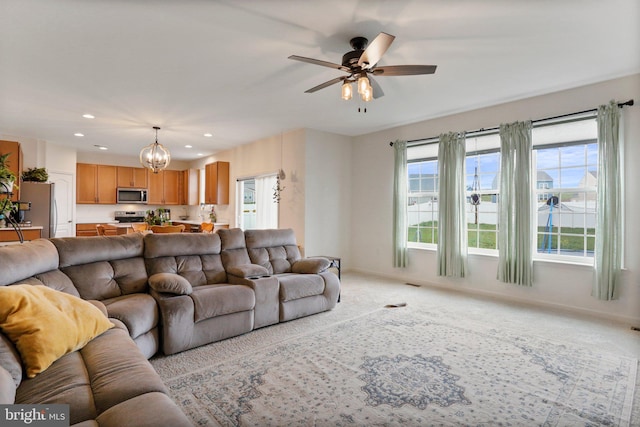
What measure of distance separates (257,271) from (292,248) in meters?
1.02

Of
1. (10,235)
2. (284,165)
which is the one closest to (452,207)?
(284,165)

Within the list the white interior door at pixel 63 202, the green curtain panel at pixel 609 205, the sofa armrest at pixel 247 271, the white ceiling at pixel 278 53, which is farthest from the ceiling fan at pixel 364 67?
the white interior door at pixel 63 202

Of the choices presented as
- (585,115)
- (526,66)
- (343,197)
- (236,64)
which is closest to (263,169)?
(343,197)

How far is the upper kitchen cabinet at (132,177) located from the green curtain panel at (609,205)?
9566 millimetres

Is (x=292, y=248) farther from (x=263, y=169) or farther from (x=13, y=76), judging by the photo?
(x=13, y=76)

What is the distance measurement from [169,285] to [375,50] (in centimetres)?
252

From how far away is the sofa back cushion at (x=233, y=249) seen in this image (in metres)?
3.84

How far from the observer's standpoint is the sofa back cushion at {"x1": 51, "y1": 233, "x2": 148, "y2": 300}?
2.77 m

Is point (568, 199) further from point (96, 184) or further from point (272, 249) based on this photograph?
point (96, 184)

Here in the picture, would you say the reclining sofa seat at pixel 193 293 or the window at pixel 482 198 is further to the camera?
the window at pixel 482 198

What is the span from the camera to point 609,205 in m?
3.69

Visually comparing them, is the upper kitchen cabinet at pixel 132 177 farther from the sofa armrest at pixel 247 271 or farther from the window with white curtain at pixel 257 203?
the sofa armrest at pixel 247 271

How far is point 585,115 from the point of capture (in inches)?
154

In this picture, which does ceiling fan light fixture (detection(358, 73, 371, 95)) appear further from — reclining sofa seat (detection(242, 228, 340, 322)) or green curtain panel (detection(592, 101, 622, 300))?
green curtain panel (detection(592, 101, 622, 300))
